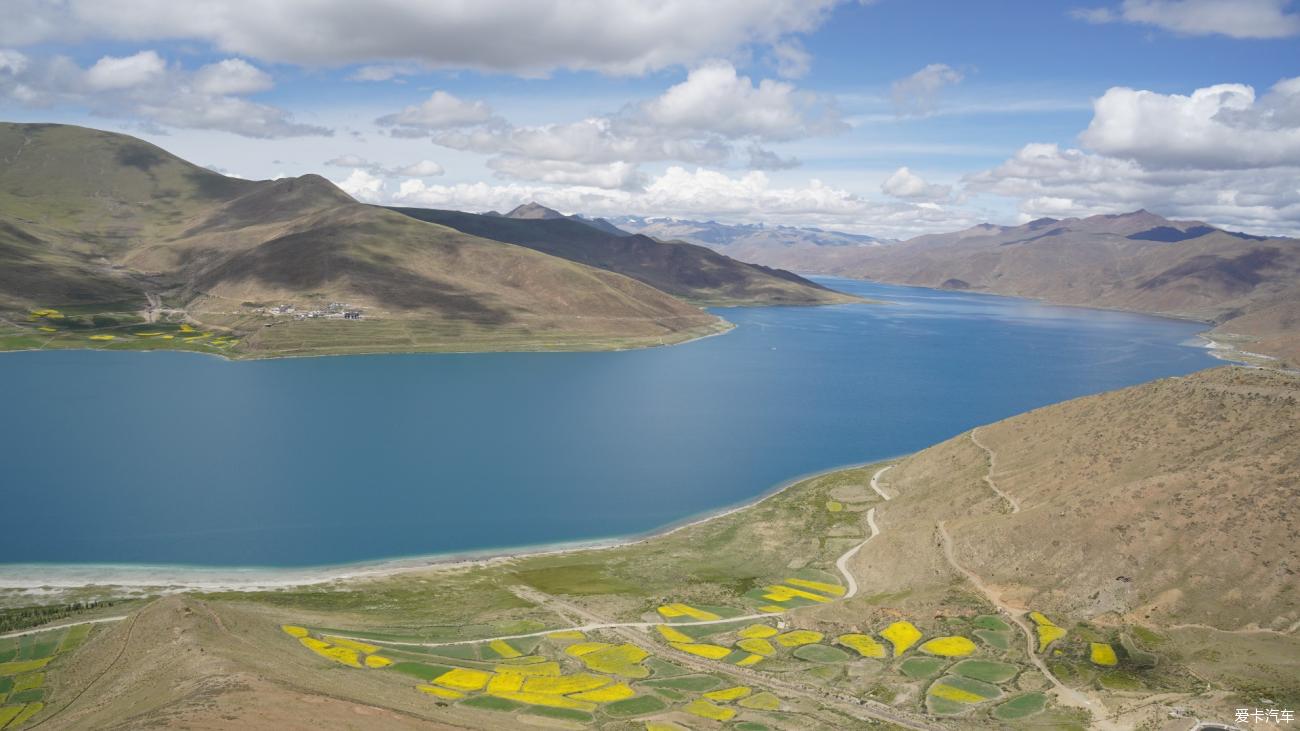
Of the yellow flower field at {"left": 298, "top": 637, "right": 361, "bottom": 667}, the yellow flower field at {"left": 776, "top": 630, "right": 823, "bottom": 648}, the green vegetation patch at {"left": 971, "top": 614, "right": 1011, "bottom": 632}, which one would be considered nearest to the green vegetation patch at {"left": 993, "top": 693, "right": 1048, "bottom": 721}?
the green vegetation patch at {"left": 971, "top": 614, "right": 1011, "bottom": 632}

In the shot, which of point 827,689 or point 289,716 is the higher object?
point 289,716

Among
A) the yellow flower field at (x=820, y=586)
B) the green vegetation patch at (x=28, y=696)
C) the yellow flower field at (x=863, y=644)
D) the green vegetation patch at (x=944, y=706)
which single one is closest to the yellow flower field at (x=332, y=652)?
the green vegetation patch at (x=28, y=696)

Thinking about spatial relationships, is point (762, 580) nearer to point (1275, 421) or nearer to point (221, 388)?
point (1275, 421)

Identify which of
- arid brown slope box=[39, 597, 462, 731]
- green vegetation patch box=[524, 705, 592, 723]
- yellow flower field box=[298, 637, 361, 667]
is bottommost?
green vegetation patch box=[524, 705, 592, 723]

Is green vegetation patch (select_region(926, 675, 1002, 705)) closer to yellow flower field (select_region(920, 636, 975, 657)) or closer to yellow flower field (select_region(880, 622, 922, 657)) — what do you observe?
yellow flower field (select_region(920, 636, 975, 657))

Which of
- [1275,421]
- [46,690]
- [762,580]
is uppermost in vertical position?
[1275,421]

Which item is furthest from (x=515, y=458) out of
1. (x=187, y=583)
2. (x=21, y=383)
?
(x=21, y=383)
